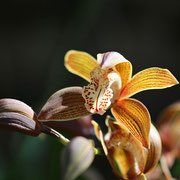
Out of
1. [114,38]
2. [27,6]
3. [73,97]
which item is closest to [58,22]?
[27,6]

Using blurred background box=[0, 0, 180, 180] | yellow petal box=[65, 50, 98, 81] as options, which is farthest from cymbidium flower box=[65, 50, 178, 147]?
blurred background box=[0, 0, 180, 180]

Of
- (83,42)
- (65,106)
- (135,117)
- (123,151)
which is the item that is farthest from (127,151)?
(83,42)

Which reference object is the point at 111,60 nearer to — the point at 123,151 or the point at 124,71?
the point at 124,71

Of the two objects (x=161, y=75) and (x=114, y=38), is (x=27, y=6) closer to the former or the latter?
(x=114, y=38)

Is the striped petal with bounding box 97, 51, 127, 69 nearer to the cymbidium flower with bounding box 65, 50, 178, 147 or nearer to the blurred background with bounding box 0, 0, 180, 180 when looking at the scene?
the cymbidium flower with bounding box 65, 50, 178, 147

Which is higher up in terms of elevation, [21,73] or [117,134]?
[117,134]

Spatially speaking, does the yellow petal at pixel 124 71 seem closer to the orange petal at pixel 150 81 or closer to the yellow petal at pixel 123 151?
the orange petal at pixel 150 81

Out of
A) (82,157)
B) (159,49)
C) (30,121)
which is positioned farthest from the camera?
(159,49)
